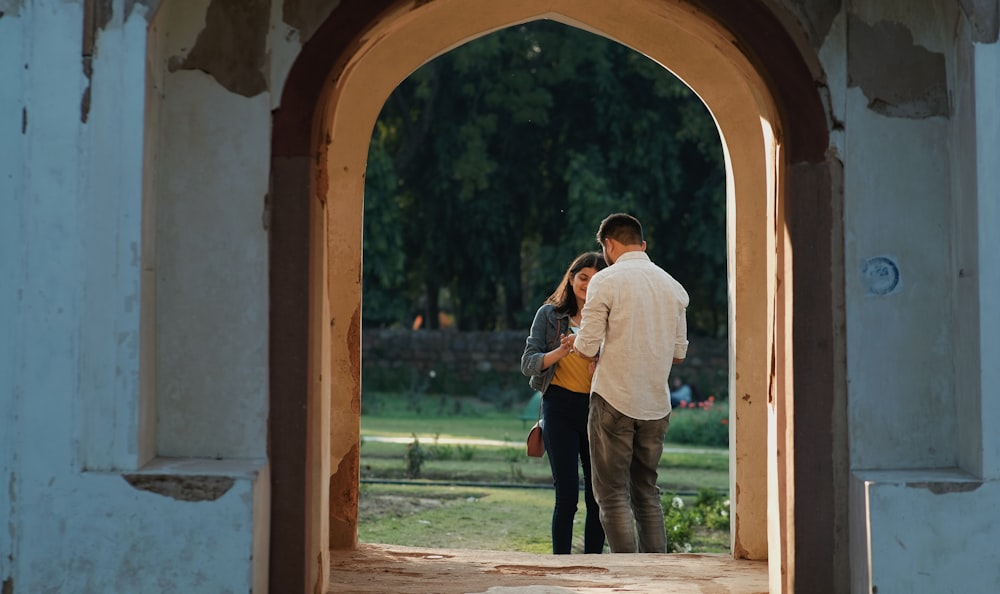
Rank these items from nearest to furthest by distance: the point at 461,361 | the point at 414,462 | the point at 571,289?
1. the point at 571,289
2. the point at 414,462
3. the point at 461,361

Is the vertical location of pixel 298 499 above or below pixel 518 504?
above

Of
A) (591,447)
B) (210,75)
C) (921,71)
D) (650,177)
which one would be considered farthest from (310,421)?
(650,177)

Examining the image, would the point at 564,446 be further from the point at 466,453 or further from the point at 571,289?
the point at 466,453

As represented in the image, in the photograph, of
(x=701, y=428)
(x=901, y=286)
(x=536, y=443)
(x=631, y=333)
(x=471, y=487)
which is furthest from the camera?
(x=701, y=428)

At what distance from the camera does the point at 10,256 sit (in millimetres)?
3971

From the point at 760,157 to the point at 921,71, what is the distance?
1.67 meters

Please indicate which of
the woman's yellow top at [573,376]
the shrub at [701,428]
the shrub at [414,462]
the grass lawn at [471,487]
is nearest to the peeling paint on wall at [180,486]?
the woman's yellow top at [573,376]

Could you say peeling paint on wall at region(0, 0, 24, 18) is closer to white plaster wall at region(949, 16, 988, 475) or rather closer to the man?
the man

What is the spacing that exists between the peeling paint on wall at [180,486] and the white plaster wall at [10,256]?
382 millimetres

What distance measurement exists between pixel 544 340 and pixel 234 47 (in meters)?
2.40

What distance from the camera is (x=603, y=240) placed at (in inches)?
231

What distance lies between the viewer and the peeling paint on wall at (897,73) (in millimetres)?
4277

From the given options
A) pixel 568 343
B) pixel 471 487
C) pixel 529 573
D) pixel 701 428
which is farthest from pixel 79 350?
pixel 701 428

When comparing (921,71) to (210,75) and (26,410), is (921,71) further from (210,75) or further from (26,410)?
(26,410)
